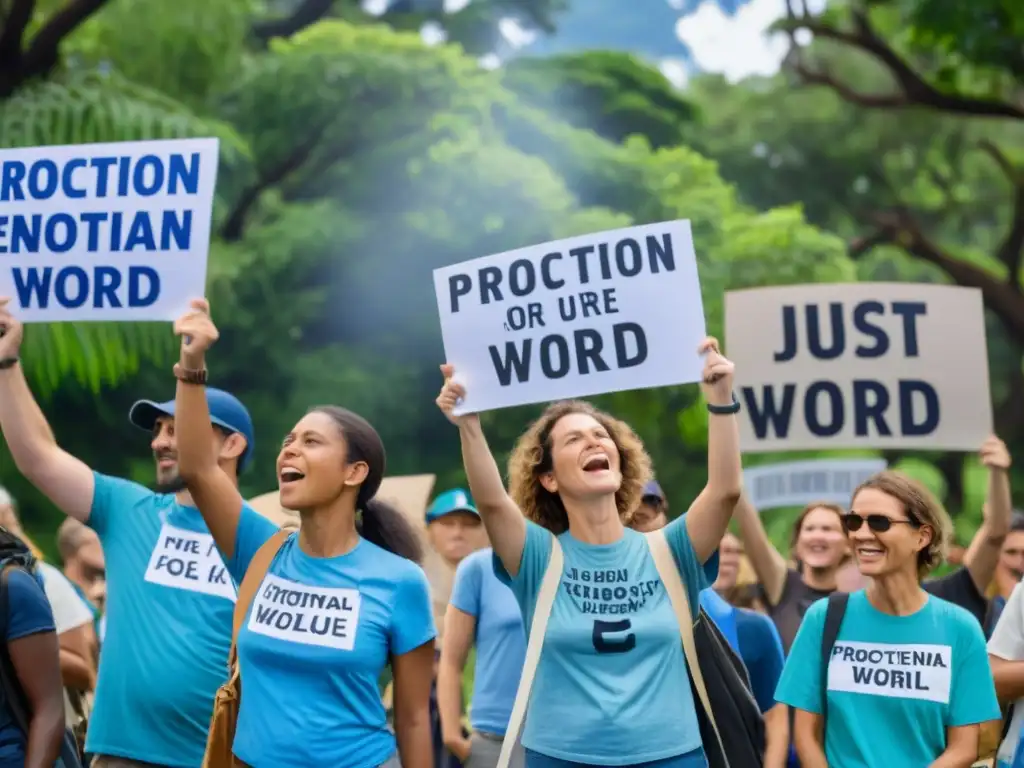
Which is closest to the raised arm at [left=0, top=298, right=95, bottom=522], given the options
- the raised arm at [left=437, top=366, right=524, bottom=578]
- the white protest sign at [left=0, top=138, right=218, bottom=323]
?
the white protest sign at [left=0, top=138, right=218, bottom=323]

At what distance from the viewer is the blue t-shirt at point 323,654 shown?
14.3 feet

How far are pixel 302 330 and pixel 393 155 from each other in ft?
7.35

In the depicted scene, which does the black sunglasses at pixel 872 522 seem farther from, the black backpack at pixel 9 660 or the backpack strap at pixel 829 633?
the black backpack at pixel 9 660

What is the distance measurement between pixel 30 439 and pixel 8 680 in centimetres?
75

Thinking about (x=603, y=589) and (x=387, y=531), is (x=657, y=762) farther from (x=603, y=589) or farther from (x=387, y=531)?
(x=387, y=531)

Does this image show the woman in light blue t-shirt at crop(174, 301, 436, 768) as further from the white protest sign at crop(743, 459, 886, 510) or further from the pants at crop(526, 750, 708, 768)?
the white protest sign at crop(743, 459, 886, 510)

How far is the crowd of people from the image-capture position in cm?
440

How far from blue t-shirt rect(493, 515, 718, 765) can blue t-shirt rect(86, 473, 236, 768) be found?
3.32 ft

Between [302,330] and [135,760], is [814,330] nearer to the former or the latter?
[135,760]

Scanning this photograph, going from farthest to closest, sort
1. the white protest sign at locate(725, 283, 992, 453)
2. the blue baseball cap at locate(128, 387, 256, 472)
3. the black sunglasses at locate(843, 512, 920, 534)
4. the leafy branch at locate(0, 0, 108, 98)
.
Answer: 1. the leafy branch at locate(0, 0, 108, 98)
2. the white protest sign at locate(725, 283, 992, 453)
3. the blue baseball cap at locate(128, 387, 256, 472)
4. the black sunglasses at locate(843, 512, 920, 534)

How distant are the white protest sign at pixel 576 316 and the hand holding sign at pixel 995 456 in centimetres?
201

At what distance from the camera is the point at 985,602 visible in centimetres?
642

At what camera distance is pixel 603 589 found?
450cm

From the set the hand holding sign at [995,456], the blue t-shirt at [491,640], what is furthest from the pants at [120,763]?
the hand holding sign at [995,456]
